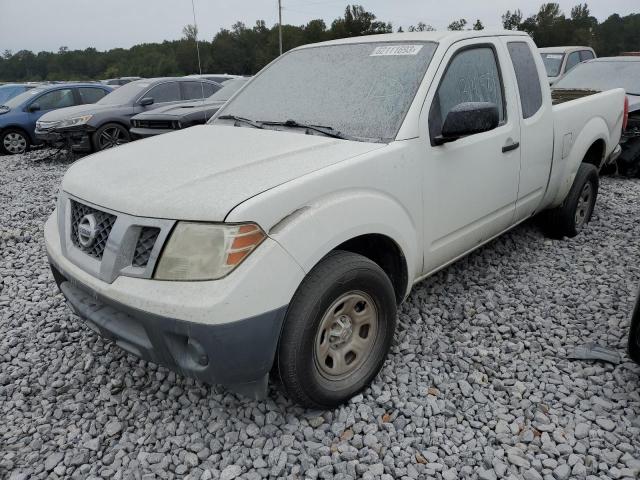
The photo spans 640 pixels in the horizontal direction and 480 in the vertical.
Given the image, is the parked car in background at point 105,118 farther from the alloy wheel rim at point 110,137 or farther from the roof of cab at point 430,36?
the roof of cab at point 430,36

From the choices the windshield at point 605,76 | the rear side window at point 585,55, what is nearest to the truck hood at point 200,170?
the windshield at point 605,76

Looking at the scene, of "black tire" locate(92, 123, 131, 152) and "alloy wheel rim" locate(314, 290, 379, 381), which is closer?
"alloy wheel rim" locate(314, 290, 379, 381)

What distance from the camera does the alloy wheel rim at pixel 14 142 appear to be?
1114 centimetres

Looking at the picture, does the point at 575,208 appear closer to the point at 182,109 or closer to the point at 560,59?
the point at 182,109

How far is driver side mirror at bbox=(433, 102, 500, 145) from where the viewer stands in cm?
267

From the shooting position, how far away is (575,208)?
178 inches

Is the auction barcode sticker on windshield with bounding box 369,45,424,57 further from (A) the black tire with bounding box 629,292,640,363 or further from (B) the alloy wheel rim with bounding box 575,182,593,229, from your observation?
(B) the alloy wheel rim with bounding box 575,182,593,229

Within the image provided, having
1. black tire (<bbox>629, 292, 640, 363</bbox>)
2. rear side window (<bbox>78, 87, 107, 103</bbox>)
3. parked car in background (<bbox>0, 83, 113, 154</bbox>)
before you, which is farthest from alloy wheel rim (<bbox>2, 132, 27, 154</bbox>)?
black tire (<bbox>629, 292, 640, 363</bbox>)

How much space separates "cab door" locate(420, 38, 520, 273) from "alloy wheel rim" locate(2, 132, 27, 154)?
36.4ft

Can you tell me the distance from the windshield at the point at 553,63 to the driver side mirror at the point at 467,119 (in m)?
9.49

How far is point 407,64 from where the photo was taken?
9.74ft

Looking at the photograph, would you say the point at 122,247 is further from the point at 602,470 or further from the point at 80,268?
the point at 602,470

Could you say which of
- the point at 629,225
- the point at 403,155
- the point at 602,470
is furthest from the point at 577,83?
the point at 602,470

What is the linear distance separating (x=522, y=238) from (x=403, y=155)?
8.59 feet
